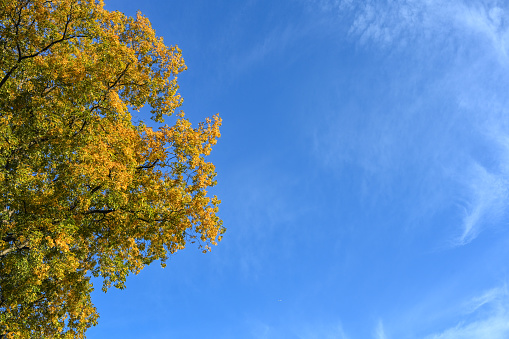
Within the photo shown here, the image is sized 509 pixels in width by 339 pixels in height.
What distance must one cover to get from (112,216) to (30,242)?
3.73m

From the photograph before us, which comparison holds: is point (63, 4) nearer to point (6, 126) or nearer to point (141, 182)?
point (6, 126)

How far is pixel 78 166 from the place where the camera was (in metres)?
13.2

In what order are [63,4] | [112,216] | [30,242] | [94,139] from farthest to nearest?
[112,216] → [63,4] → [94,139] → [30,242]

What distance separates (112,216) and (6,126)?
515 cm

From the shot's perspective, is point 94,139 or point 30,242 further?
point 94,139

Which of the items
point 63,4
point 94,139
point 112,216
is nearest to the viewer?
point 94,139

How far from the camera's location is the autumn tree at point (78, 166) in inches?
537

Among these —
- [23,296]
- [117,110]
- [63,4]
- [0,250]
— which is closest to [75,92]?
[117,110]

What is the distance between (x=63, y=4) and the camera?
593 inches

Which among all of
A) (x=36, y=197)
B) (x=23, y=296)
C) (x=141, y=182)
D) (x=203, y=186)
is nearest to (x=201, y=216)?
(x=203, y=186)

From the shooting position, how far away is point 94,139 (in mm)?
13961

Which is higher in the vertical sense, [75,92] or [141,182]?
[75,92]

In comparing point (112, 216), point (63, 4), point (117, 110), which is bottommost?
point (112, 216)

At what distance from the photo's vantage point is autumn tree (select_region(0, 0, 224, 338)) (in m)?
13.6
